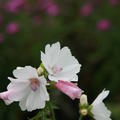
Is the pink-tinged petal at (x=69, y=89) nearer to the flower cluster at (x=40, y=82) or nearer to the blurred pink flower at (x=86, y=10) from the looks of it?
the flower cluster at (x=40, y=82)

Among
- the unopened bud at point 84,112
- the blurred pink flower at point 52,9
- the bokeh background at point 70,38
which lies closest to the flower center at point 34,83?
the unopened bud at point 84,112

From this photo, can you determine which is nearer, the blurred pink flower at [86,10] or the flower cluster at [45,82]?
the flower cluster at [45,82]

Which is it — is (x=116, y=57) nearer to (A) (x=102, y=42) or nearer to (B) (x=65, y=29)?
(A) (x=102, y=42)

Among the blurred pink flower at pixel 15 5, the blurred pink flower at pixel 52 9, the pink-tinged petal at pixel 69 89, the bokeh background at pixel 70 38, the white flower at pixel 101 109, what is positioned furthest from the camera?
the blurred pink flower at pixel 52 9

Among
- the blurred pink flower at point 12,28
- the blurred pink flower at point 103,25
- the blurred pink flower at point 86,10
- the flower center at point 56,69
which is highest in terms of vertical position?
the blurred pink flower at point 86,10

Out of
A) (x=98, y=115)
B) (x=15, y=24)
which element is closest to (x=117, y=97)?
(x=15, y=24)

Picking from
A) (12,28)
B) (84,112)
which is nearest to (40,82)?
(84,112)

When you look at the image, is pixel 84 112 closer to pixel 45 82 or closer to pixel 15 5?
pixel 45 82
